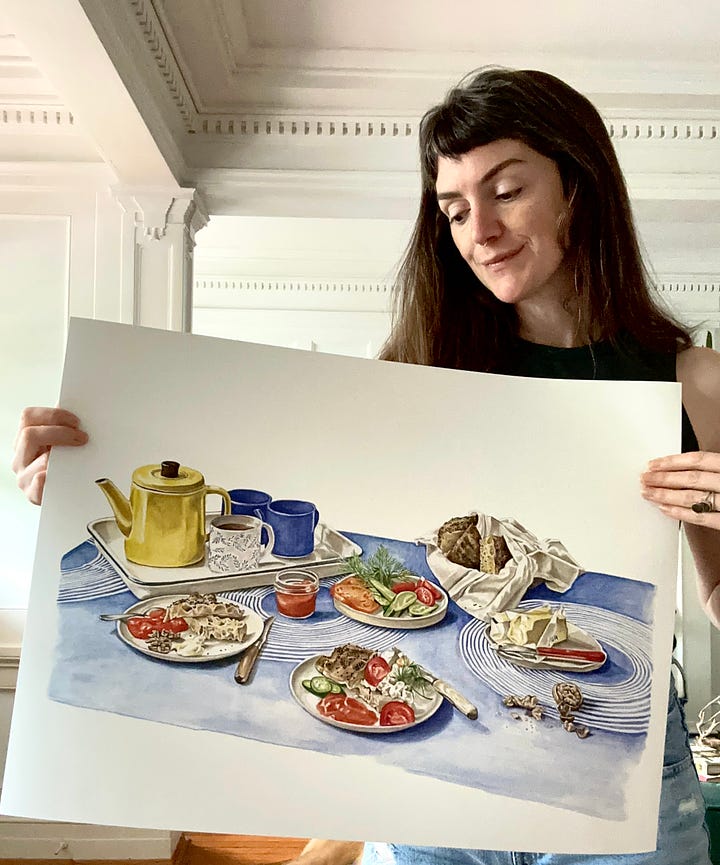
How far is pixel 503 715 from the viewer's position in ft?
2.37

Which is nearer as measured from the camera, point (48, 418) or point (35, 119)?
point (48, 418)

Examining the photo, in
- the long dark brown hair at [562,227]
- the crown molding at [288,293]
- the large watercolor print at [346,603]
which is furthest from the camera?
the crown molding at [288,293]

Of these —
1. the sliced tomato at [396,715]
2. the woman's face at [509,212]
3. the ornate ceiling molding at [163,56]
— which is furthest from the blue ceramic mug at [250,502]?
the ornate ceiling molding at [163,56]

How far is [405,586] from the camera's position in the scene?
75cm

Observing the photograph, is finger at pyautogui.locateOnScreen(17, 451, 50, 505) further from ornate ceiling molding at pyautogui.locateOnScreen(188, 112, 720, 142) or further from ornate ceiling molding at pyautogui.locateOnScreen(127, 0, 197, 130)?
ornate ceiling molding at pyautogui.locateOnScreen(188, 112, 720, 142)

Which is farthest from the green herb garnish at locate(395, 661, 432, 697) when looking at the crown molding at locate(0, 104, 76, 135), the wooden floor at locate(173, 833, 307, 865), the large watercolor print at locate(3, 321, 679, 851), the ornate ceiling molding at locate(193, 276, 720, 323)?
the ornate ceiling molding at locate(193, 276, 720, 323)

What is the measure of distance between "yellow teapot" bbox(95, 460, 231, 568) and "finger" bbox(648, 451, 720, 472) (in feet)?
1.33

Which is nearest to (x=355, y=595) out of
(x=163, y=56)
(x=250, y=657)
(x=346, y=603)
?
(x=346, y=603)

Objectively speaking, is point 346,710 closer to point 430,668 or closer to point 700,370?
point 430,668

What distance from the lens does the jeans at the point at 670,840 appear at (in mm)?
746

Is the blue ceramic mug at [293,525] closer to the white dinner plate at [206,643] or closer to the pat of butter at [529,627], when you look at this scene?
the white dinner plate at [206,643]

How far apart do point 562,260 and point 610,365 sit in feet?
0.41

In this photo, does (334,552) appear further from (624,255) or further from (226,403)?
(624,255)

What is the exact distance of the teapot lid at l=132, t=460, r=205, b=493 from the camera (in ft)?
2.46
